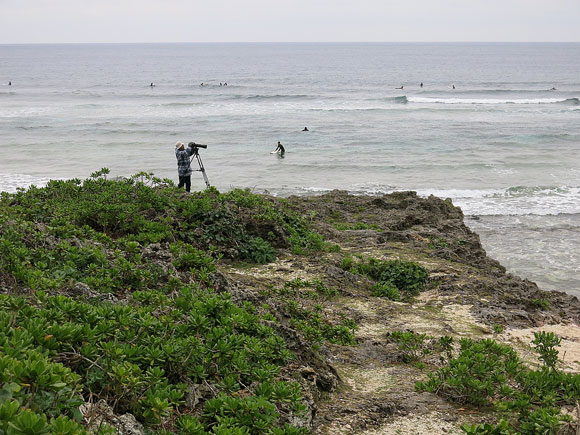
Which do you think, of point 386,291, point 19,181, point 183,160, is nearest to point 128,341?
point 386,291

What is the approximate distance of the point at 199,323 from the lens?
13.8 ft

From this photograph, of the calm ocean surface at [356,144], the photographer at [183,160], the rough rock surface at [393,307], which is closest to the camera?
the rough rock surface at [393,307]

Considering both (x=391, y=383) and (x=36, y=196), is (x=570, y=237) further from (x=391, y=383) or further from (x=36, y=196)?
(x=36, y=196)

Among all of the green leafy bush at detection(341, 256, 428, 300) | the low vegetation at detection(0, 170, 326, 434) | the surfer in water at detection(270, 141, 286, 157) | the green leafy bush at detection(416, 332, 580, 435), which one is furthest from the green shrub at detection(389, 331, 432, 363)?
the surfer in water at detection(270, 141, 286, 157)

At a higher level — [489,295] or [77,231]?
[77,231]

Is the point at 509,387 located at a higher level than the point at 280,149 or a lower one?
lower

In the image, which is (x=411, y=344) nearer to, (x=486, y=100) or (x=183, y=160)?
(x=183, y=160)

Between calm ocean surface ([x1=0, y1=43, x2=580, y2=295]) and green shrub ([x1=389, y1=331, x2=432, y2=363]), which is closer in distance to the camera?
green shrub ([x1=389, y1=331, x2=432, y2=363])

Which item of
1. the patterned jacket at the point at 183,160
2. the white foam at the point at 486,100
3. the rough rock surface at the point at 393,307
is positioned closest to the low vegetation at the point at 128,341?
the rough rock surface at the point at 393,307

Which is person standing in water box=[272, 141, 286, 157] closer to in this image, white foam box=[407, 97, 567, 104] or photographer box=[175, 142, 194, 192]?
photographer box=[175, 142, 194, 192]

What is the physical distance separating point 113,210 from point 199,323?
478 centimetres

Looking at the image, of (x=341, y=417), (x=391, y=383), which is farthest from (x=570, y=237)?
(x=341, y=417)

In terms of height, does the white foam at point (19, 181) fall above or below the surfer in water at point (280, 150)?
below

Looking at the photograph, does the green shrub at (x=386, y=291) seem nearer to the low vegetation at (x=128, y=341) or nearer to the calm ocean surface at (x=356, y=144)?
the low vegetation at (x=128, y=341)
